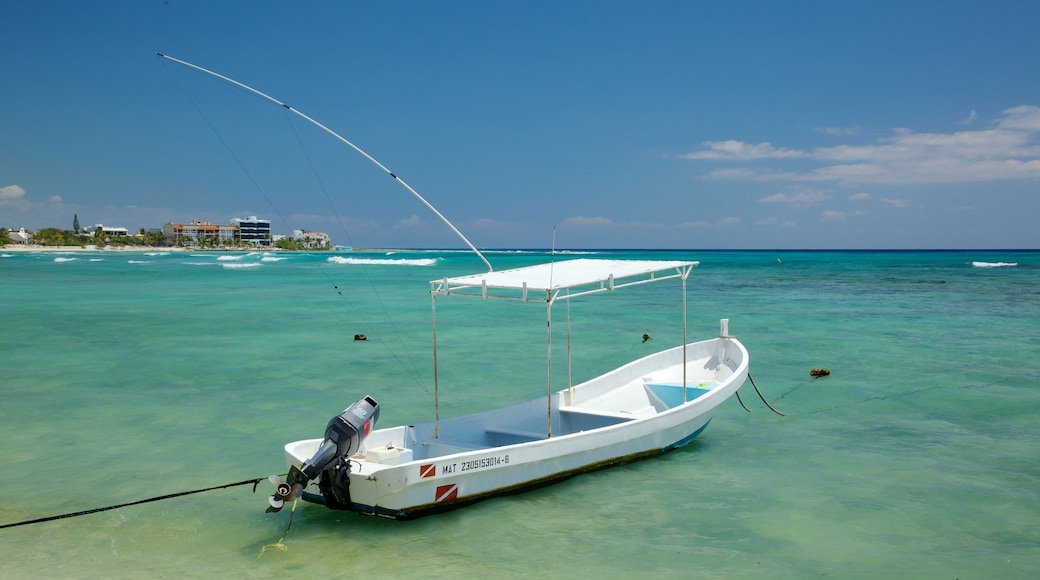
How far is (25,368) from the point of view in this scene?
16.5 m

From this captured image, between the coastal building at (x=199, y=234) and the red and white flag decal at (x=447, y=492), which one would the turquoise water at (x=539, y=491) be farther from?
the coastal building at (x=199, y=234)

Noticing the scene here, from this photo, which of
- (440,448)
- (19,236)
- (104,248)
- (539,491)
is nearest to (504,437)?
(440,448)

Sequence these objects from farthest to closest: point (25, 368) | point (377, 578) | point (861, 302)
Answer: point (861, 302) < point (25, 368) < point (377, 578)

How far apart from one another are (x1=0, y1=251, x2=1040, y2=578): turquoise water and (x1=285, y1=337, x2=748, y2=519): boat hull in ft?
0.92

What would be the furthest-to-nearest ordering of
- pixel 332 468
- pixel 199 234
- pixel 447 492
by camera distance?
pixel 199 234 → pixel 447 492 → pixel 332 468

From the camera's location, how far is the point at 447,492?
737 centimetres

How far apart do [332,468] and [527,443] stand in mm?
1921

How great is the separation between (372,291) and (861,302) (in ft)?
84.6

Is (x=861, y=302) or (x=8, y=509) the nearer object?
(x=8, y=509)

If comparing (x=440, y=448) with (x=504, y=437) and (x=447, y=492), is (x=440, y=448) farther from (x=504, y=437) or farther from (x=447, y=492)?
(x=447, y=492)

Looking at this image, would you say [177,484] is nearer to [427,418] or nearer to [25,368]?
[427,418]

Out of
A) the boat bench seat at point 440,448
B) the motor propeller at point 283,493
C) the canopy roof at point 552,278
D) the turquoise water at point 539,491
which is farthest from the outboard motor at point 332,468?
the canopy roof at point 552,278

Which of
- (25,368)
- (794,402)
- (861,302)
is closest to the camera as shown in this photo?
(794,402)

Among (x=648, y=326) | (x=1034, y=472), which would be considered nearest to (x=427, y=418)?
(x=1034, y=472)
